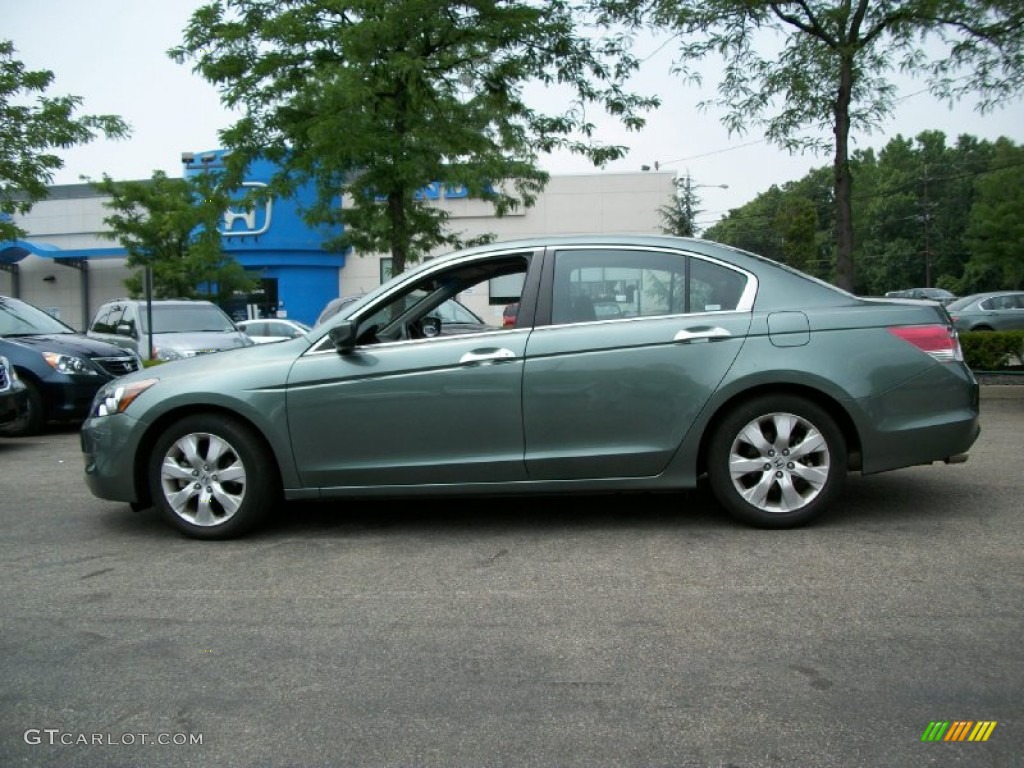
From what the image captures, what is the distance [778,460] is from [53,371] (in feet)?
27.3

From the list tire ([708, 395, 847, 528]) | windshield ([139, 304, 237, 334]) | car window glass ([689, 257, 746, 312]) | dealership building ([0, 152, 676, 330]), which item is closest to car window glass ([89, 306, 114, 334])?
windshield ([139, 304, 237, 334])

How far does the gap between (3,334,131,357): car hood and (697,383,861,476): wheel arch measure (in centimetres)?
809

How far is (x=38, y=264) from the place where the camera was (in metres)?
37.4

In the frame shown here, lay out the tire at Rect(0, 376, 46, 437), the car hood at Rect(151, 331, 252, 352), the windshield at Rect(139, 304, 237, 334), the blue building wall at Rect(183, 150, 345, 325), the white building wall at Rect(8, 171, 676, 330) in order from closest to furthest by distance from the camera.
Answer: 1. the tire at Rect(0, 376, 46, 437)
2. the car hood at Rect(151, 331, 252, 352)
3. the windshield at Rect(139, 304, 237, 334)
4. the blue building wall at Rect(183, 150, 345, 325)
5. the white building wall at Rect(8, 171, 676, 330)

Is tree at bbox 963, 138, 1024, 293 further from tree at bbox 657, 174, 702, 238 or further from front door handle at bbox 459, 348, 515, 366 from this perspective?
front door handle at bbox 459, 348, 515, 366

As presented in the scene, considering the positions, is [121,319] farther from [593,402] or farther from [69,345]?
[593,402]

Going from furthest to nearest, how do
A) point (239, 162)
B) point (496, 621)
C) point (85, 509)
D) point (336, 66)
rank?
point (239, 162) < point (336, 66) < point (85, 509) < point (496, 621)

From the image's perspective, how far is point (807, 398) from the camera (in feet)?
16.4

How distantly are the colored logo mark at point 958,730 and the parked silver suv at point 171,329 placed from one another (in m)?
12.3

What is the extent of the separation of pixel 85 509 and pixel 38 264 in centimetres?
3605

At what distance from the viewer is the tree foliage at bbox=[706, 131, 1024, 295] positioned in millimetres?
65750

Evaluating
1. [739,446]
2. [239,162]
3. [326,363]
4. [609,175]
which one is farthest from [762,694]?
[609,175]

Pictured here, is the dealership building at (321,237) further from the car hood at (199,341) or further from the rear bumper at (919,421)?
the rear bumper at (919,421)

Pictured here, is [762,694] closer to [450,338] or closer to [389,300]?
[450,338]
